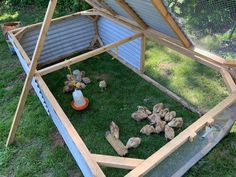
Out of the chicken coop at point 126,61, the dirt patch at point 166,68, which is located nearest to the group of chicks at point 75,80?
the chicken coop at point 126,61

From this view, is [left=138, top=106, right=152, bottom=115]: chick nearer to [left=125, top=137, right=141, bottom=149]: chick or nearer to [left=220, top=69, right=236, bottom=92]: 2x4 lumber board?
[left=125, top=137, right=141, bottom=149]: chick

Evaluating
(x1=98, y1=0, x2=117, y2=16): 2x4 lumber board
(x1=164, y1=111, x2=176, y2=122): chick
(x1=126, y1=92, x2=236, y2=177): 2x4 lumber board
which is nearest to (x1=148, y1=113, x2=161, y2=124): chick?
(x1=164, y1=111, x2=176, y2=122): chick

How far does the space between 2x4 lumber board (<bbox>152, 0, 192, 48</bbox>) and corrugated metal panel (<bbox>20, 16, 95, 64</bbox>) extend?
2.59 m

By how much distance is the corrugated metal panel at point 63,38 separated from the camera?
16.3 feet

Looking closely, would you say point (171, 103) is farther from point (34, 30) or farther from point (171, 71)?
point (34, 30)

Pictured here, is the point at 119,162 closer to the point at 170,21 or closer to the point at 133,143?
the point at 133,143

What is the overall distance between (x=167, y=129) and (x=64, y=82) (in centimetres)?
209

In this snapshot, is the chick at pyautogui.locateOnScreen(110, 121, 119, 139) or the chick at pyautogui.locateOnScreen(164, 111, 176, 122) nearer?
the chick at pyautogui.locateOnScreen(110, 121, 119, 139)

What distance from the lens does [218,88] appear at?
414cm

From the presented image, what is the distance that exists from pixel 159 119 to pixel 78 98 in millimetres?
1244

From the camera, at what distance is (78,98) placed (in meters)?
4.03

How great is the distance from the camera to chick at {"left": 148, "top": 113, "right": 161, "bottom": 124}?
3.67 m

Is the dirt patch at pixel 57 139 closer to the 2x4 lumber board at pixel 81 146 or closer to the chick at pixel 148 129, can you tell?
the 2x4 lumber board at pixel 81 146

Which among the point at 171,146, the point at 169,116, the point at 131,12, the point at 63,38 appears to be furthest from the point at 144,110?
the point at 63,38
